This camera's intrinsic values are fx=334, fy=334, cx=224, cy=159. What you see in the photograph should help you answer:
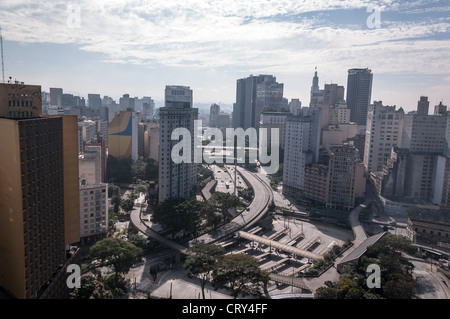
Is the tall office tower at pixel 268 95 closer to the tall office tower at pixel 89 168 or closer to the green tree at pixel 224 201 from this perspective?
the green tree at pixel 224 201

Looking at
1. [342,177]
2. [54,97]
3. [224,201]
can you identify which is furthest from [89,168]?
[54,97]

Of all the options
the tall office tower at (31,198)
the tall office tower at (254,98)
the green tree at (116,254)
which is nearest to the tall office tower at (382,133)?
the green tree at (116,254)

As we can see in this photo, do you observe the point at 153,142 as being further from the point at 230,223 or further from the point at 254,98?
the point at 254,98

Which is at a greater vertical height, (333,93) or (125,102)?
(333,93)

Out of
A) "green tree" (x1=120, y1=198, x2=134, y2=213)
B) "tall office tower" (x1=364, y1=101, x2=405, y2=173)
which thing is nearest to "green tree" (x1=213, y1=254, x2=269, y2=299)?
"green tree" (x1=120, y1=198, x2=134, y2=213)

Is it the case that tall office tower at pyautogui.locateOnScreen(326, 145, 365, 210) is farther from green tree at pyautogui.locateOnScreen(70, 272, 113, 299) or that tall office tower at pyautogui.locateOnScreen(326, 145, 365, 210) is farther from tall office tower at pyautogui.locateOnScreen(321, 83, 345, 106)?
tall office tower at pyautogui.locateOnScreen(321, 83, 345, 106)

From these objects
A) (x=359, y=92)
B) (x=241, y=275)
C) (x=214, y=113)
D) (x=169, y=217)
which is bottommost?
(x=241, y=275)

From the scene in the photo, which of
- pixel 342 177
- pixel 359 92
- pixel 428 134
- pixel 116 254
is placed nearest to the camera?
pixel 116 254

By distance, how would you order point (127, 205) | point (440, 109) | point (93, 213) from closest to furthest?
point (93, 213), point (127, 205), point (440, 109)
